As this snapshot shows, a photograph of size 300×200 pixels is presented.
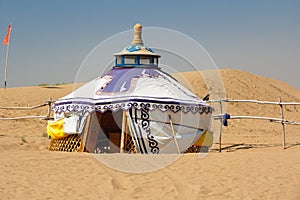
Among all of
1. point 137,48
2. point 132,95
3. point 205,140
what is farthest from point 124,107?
point 205,140

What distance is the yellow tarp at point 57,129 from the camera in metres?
9.08

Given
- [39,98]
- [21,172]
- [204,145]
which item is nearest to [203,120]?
[204,145]

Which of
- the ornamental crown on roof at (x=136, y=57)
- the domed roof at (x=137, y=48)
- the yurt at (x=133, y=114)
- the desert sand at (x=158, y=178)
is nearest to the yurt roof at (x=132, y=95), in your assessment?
the yurt at (x=133, y=114)

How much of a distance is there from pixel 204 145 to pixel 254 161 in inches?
83.1

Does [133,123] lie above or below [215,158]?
above

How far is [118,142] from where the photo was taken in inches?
367

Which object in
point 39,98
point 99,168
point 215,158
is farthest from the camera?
point 39,98

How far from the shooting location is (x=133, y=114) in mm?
8500

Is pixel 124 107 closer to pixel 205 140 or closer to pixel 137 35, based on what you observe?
pixel 205 140

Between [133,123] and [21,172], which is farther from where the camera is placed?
[133,123]

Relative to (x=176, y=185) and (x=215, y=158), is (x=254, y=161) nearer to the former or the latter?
(x=215, y=158)

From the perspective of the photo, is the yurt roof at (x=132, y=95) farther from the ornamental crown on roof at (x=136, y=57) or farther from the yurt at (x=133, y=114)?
the ornamental crown on roof at (x=136, y=57)

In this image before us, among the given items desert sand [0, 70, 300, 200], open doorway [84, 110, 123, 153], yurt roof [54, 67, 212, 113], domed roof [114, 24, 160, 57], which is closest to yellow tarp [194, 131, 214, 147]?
yurt roof [54, 67, 212, 113]

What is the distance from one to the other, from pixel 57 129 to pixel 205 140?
10.0 feet
